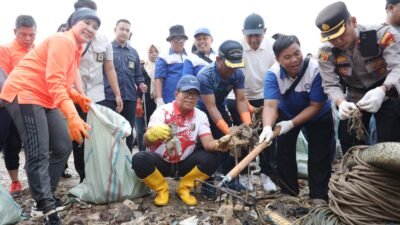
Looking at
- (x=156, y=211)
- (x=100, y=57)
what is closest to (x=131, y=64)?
(x=100, y=57)

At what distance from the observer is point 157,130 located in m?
3.05

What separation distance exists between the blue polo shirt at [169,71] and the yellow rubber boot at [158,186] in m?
1.44

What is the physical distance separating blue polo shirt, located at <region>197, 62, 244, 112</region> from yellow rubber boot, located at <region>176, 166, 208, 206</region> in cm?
75

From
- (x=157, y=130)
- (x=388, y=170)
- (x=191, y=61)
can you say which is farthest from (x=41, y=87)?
(x=388, y=170)

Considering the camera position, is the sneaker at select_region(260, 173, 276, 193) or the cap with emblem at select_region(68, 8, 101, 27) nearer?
the cap with emblem at select_region(68, 8, 101, 27)

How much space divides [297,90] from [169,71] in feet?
6.17

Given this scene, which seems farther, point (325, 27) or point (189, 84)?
point (189, 84)

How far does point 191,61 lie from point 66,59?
5.66ft

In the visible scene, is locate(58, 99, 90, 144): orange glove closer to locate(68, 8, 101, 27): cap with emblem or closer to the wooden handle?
locate(68, 8, 101, 27): cap with emblem

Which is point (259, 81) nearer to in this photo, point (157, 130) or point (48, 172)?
point (157, 130)

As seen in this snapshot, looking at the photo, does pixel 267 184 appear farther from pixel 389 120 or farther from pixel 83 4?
pixel 83 4

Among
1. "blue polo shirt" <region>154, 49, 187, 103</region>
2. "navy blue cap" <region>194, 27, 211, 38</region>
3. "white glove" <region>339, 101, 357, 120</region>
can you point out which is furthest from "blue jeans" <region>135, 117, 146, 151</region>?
"white glove" <region>339, 101, 357, 120</region>

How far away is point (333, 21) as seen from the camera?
2.43 metres

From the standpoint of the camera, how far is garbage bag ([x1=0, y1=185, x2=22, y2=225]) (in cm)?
268
